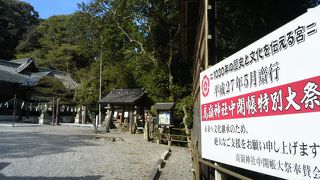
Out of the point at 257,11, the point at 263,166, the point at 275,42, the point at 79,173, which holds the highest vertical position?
the point at 257,11

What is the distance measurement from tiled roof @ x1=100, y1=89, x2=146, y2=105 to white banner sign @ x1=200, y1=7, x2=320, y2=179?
21631 mm

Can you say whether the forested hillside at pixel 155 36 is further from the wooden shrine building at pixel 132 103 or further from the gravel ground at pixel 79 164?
the gravel ground at pixel 79 164

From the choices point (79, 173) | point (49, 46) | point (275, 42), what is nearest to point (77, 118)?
point (49, 46)

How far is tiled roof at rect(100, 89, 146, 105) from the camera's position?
25.1 m

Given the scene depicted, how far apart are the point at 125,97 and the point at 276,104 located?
2393cm

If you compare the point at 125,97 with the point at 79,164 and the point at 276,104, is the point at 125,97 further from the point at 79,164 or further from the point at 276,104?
the point at 276,104

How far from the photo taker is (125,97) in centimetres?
2609

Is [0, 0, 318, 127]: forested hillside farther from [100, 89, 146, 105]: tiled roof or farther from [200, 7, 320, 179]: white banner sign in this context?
[200, 7, 320, 179]: white banner sign

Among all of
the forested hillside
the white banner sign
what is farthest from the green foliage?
the white banner sign

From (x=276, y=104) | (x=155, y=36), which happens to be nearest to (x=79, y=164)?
(x=276, y=104)

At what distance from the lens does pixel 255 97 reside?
8.98ft

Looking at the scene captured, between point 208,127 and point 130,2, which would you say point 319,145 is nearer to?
point 208,127

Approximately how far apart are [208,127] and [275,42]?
179 cm

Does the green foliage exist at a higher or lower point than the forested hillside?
higher
